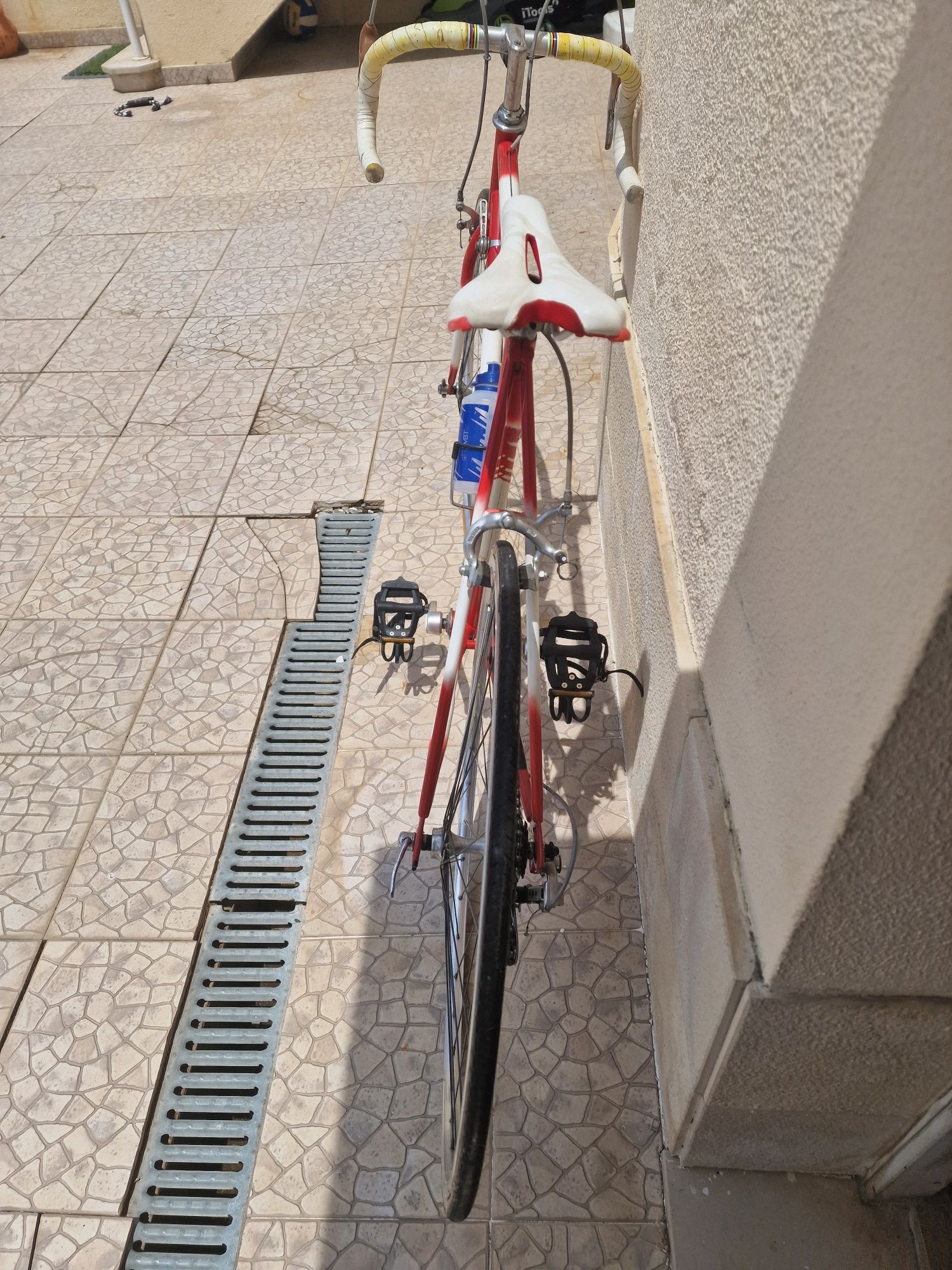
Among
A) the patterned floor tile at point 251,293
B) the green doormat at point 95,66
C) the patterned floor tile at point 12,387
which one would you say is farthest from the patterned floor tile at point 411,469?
Result: the green doormat at point 95,66

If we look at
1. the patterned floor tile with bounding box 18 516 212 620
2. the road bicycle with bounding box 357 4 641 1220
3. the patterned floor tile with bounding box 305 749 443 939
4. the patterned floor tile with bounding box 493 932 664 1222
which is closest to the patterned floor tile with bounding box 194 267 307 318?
the patterned floor tile with bounding box 18 516 212 620

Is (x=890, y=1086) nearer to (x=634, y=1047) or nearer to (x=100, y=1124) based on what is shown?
(x=634, y=1047)

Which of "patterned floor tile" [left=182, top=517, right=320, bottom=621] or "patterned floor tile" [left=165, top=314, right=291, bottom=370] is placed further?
"patterned floor tile" [left=165, top=314, right=291, bottom=370]

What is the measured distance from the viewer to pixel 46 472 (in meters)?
3.27

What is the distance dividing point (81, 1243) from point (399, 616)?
1494 mm

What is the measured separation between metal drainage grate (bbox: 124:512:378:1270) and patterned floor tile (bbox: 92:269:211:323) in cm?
223

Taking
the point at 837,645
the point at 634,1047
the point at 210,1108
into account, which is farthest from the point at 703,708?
the point at 210,1108

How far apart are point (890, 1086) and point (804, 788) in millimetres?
635

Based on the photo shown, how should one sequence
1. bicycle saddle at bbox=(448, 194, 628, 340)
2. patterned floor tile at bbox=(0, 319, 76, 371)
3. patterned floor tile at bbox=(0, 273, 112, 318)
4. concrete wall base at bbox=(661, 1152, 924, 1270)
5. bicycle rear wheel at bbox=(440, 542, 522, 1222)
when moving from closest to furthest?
bicycle rear wheel at bbox=(440, 542, 522, 1222) → bicycle saddle at bbox=(448, 194, 628, 340) → concrete wall base at bbox=(661, 1152, 924, 1270) → patterned floor tile at bbox=(0, 319, 76, 371) → patterned floor tile at bbox=(0, 273, 112, 318)

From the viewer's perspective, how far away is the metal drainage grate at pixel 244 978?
5.33ft

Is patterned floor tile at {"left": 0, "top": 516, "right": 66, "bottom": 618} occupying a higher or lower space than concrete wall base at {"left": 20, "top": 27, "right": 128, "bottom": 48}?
lower

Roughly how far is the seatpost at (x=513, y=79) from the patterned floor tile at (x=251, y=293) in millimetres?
2139

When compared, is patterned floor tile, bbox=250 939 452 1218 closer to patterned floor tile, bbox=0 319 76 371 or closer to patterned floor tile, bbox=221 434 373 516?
patterned floor tile, bbox=221 434 373 516

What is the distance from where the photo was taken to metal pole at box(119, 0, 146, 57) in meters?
6.33
